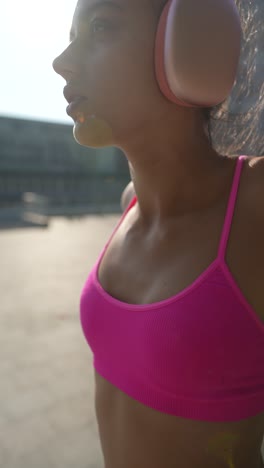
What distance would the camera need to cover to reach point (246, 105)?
36.3 inches

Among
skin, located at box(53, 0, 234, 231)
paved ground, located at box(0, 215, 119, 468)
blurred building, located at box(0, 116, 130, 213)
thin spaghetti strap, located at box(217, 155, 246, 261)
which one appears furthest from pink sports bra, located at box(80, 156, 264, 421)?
blurred building, located at box(0, 116, 130, 213)

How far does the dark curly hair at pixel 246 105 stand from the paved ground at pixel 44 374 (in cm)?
155

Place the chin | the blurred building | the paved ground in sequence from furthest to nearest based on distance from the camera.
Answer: the blurred building
the paved ground
the chin

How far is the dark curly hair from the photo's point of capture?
87 cm

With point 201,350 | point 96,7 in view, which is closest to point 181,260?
point 201,350

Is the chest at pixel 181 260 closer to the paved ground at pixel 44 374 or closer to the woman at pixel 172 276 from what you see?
the woman at pixel 172 276

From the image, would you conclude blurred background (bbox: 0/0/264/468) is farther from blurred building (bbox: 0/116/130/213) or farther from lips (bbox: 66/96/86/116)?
blurred building (bbox: 0/116/130/213)

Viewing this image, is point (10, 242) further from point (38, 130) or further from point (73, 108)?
point (38, 130)

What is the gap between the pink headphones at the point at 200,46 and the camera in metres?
0.65

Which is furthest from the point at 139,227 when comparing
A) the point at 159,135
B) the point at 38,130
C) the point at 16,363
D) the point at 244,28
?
the point at 38,130

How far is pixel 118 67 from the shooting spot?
743mm

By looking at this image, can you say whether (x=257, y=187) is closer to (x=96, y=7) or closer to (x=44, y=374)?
(x=96, y=7)

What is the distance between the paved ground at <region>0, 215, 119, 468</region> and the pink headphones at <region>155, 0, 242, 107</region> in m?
1.70

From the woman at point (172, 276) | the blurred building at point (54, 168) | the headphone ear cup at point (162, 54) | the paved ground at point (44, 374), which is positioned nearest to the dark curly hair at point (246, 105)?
the woman at point (172, 276)
